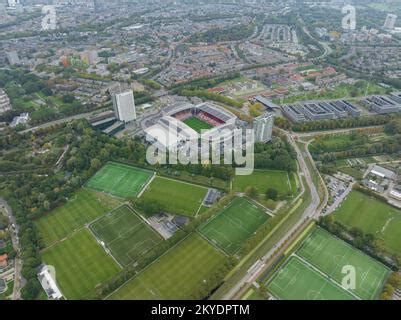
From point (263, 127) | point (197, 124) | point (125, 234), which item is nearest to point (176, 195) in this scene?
point (125, 234)

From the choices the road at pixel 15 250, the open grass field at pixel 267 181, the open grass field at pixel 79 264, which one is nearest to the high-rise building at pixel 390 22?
the open grass field at pixel 267 181

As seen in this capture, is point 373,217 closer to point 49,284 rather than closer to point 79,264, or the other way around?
point 79,264


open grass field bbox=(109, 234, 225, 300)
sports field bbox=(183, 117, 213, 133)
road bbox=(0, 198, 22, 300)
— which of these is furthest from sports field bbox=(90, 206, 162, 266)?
sports field bbox=(183, 117, 213, 133)

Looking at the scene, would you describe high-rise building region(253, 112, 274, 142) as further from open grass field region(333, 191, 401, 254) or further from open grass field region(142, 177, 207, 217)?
open grass field region(333, 191, 401, 254)

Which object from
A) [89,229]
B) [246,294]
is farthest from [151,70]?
[246,294]

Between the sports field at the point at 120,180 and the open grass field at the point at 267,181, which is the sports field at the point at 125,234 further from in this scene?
the open grass field at the point at 267,181

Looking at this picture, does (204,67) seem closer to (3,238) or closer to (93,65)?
(93,65)
